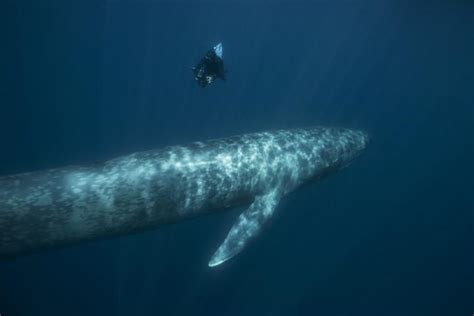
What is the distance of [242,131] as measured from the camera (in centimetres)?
2172

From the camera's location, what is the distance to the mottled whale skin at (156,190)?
6844 millimetres

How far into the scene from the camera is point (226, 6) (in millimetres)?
25266

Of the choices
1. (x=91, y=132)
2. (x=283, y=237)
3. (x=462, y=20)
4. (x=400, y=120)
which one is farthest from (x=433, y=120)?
(x=91, y=132)

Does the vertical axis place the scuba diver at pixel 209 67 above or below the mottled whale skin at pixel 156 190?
above

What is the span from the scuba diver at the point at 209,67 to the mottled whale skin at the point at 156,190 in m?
1.83

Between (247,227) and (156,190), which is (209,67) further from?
(247,227)

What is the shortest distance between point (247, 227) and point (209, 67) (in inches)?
171

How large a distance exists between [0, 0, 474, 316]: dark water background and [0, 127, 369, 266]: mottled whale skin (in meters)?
6.89

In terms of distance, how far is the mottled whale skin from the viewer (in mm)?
6844

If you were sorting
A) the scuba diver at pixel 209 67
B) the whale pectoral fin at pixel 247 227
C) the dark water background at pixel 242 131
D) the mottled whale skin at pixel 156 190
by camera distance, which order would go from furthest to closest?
the dark water background at pixel 242 131, the scuba diver at pixel 209 67, the whale pectoral fin at pixel 247 227, the mottled whale skin at pixel 156 190

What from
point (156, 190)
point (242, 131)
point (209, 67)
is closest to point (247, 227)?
point (156, 190)

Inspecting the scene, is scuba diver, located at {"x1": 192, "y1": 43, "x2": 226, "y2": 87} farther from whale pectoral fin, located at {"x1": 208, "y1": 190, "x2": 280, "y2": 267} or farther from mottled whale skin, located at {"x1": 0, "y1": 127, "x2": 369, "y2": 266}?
whale pectoral fin, located at {"x1": 208, "y1": 190, "x2": 280, "y2": 267}

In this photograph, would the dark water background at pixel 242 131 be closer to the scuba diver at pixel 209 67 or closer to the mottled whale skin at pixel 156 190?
the mottled whale skin at pixel 156 190

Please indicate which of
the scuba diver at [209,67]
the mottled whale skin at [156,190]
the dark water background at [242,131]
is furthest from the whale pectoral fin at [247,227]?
the dark water background at [242,131]
